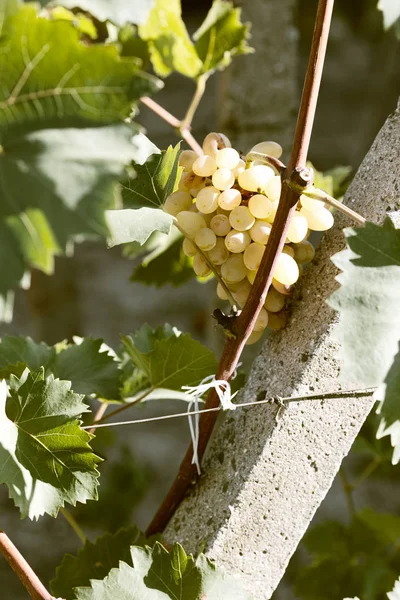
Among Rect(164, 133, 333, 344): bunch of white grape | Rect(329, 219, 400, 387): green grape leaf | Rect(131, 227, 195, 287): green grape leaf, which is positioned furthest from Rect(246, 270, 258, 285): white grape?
Rect(131, 227, 195, 287): green grape leaf

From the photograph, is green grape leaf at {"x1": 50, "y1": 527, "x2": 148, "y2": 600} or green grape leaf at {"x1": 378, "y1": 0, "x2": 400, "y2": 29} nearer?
green grape leaf at {"x1": 378, "y1": 0, "x2": 400, "y2": 29}

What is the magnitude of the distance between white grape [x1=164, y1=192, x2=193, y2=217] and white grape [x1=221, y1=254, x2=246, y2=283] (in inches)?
2.2

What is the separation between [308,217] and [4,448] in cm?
26

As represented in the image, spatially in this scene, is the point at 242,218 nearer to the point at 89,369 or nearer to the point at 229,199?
the point at 229,199

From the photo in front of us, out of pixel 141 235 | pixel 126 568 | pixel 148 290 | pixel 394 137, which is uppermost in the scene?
pixel 394 137

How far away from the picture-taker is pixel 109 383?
1.91 feet

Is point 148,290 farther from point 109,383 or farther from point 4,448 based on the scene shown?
point 4,448

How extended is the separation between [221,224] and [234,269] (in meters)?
0.03

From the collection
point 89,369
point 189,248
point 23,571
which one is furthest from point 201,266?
point 23,571

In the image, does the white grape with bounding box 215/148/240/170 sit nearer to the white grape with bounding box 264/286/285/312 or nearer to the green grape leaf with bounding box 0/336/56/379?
the white grape with bounding box 264/286/285/312

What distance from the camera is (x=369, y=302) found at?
1.30 feet

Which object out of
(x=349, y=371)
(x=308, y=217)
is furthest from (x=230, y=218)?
(x=349, y=371)

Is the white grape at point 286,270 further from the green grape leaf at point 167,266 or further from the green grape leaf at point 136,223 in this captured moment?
the green grape leaf at point 167,266

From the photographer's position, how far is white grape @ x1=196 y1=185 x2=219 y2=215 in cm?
49
